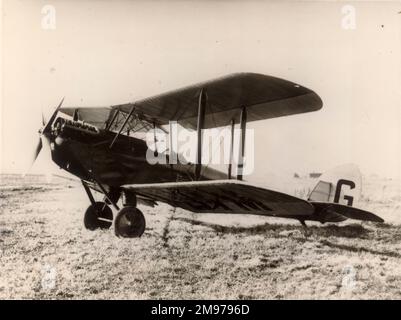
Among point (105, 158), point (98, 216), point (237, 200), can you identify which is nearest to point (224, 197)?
point (237, 200)

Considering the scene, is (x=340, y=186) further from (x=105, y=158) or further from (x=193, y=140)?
(x=105, y=158)

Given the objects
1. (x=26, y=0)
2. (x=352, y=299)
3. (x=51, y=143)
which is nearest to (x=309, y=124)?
(x=352, y=299)

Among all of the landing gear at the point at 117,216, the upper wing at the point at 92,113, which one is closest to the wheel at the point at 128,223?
the landing gear at the point at 117,216

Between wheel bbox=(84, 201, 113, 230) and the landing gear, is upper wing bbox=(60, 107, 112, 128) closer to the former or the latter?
the landing gear

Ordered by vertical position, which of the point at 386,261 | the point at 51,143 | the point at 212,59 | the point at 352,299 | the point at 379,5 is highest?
the point at 379,5

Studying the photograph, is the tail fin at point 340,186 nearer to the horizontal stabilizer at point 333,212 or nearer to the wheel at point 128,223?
the horizontal stabilizer at point 333,212

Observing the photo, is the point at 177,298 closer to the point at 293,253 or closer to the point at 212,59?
the point at 293,253
